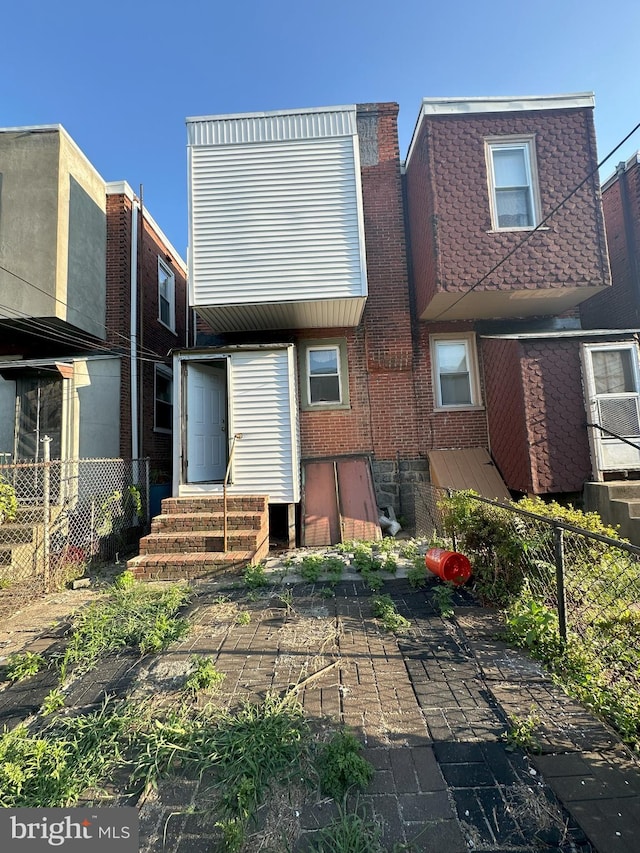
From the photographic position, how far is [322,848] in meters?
1.68

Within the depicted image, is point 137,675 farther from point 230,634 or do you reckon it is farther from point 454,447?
point 454,447

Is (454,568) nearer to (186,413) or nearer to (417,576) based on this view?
(417,576)

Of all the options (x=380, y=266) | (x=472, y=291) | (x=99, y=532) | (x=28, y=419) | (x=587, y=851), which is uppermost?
(x=380, y=266)

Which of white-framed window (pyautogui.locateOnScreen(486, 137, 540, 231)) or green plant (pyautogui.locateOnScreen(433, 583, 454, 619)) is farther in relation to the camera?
white-framed window (pyautogui.locateOnScreen(486, 137, 540, 231))

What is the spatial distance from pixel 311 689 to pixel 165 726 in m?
0.96

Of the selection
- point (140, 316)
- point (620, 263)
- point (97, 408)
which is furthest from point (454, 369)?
point (97, 408)

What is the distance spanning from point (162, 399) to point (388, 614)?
892cm

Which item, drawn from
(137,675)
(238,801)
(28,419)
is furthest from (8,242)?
(238,801)

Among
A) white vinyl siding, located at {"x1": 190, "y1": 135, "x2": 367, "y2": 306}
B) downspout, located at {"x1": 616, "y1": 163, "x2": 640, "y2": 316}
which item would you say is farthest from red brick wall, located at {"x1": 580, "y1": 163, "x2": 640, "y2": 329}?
white vinyl siding, located at {"x1": 190, "y1": 135, "x2": 367, "y2": 306}

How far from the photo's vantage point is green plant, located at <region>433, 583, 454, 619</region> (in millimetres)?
3891

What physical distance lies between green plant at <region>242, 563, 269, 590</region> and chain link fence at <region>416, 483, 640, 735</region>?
251cm

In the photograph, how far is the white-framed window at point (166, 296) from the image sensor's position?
37.0 ft

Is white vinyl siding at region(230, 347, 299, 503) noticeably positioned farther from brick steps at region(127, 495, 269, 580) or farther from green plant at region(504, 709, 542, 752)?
green plant at region(504, 709, 542, 752)

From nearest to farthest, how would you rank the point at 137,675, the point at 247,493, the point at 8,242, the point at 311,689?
the point at 311,689, the point at 137,675, the point at 247,493, the point at 8,242
